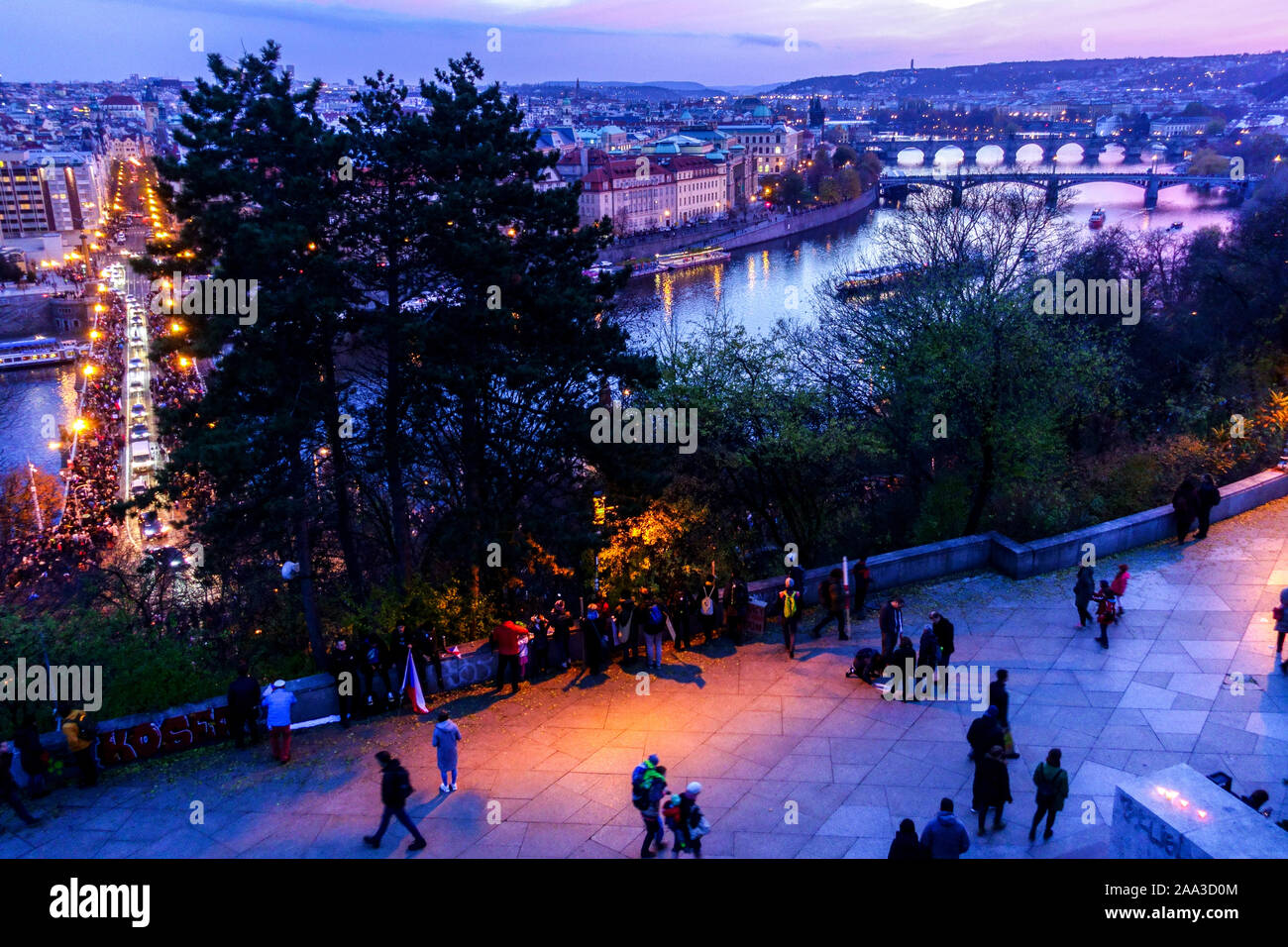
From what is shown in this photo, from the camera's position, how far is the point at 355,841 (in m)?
7.09

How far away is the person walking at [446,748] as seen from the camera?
7.48 metres

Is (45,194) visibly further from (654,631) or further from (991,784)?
(991,784)

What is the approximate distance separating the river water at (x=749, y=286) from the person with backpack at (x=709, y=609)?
24.2m

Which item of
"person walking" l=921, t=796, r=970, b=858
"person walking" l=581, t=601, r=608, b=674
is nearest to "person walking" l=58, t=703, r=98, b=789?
"person walking" l=581, t=601, r=608, b=674

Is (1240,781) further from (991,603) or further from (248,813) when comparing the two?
(248,813)

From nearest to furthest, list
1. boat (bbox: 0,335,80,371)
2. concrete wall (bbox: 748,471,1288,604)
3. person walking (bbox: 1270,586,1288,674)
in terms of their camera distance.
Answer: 1. person walking (bbox: 1270,586,1288,674)
2. concrete wall (bbox: 748,471,1288,604)
3. boat (bbox: 0,335,80,371)

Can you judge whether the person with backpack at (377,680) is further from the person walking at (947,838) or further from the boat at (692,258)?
the boat at (692,258)

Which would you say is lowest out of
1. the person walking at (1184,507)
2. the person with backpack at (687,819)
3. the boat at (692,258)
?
the person with backpack at (687,819)

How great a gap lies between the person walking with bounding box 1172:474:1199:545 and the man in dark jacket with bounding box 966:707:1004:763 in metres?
6.76

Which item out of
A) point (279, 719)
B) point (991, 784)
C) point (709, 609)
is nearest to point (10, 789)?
point (279, 719)

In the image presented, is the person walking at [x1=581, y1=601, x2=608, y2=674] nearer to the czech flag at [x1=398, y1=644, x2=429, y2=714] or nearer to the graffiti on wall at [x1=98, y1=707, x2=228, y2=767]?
the czech flag at [x1=398, y1=644, x2=429, y2=714]

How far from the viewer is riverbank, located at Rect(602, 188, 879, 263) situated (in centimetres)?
7469

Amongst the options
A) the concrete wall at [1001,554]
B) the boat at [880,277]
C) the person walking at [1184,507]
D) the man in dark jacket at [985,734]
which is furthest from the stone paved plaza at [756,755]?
the boat at [880,277]
